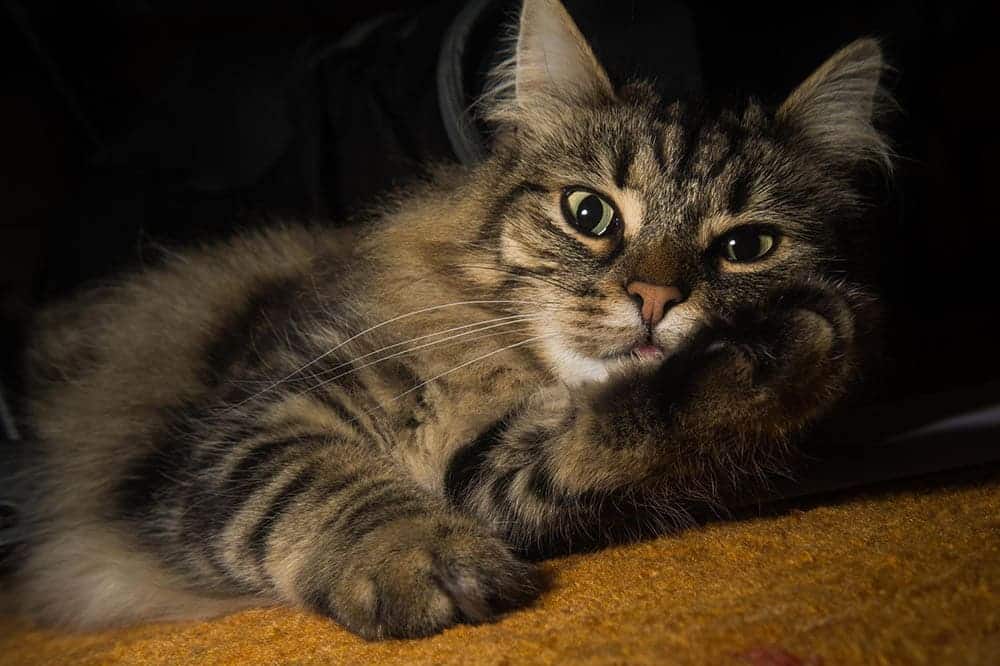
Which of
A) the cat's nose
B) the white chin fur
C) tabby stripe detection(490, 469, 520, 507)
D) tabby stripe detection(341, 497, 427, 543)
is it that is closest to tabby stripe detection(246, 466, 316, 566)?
tabby stripe detection(341, 497, 427, 543)

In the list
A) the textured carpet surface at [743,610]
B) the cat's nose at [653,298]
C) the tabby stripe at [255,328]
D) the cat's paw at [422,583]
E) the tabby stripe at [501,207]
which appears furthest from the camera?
the tabby stripe at [255,328]

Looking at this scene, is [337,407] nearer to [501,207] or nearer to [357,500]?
[357,500]

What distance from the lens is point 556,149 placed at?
1.20m

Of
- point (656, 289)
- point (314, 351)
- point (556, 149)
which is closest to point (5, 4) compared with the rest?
point (314, 351)

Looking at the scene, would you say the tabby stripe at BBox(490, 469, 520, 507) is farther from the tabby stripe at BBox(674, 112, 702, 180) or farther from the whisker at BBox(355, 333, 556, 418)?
the tabby stripe at BBox(674, 112, 702, 180)

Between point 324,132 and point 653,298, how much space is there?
1.10 meters

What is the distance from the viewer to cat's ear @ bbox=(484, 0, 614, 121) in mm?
1175

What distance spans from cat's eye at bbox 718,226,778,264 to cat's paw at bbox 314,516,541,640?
1.65 ft

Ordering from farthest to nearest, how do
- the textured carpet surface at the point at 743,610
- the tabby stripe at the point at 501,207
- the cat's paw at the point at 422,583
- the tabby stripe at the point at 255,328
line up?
the tabby stripe at the point at 255,328
the tabby stripe at the point at 501,207
the cat's paw at the point at 422,583
the textured carpet surface at the point at 743,610

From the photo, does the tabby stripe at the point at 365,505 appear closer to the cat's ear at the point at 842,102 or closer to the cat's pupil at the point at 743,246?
the cat's pupil at the point at 743,246

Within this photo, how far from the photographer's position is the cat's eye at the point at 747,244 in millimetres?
1082

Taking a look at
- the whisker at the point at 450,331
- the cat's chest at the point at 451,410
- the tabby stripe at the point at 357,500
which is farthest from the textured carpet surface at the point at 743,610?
the whisker at the point at 450,331

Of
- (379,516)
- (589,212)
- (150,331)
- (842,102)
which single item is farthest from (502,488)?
(150,331)

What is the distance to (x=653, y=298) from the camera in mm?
975
